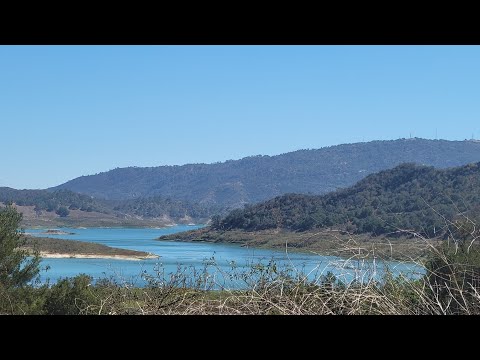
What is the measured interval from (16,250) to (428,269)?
35.0 feet

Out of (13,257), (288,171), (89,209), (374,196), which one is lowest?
(13,257)

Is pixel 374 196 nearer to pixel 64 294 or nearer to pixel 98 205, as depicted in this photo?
pixel 64 294

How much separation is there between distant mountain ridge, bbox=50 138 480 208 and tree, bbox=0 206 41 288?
3028cm

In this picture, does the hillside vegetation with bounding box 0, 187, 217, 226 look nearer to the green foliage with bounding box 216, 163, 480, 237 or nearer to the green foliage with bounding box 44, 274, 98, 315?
the green foliage with bounding box 216, 163, 480, 237

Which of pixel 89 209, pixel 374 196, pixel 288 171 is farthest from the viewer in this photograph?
pixel 288 171

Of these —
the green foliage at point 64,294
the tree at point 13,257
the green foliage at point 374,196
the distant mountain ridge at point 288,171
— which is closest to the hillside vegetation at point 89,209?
the distant mountain ridge at point 288,171

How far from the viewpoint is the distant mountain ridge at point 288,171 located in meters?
Result: 58.1

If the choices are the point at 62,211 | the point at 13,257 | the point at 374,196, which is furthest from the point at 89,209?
the point at 13,257

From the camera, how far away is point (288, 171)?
6894 cm

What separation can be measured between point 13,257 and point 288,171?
58.0m

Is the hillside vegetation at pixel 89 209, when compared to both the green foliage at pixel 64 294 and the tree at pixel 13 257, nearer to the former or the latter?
the tree at pixel 13 257

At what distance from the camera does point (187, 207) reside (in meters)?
69.0

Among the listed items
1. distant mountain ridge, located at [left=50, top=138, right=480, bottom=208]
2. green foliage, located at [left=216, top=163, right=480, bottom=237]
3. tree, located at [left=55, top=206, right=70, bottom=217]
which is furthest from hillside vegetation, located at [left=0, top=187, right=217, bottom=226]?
green foliage, located at [left=216, top=163, right=480, bottom=237]
